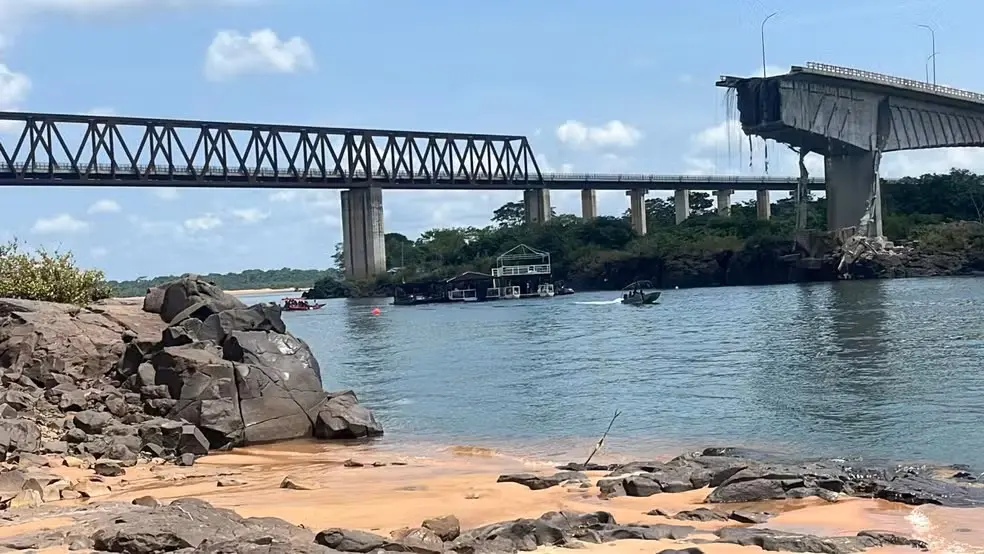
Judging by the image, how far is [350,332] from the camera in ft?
258

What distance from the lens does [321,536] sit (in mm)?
10969

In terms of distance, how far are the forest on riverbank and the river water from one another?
199ft

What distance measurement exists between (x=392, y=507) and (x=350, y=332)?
63831 mm

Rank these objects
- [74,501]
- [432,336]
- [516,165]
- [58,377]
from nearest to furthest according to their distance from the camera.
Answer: [74,501], [58,377], [432,336], [516,165]

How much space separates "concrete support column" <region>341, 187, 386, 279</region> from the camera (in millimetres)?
151750

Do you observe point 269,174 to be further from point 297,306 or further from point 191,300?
point 191,300

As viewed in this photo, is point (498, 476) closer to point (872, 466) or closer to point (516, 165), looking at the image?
point (872, 466)

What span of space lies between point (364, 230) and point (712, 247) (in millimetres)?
50724

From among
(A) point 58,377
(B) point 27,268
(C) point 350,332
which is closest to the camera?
(A) point 58,377

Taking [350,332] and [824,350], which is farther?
[350,332]

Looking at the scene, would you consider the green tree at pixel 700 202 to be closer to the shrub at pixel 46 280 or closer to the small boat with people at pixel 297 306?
the small boat with people at pixel 297 306

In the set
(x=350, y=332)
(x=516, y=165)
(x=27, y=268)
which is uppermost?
(x=516, y=165)

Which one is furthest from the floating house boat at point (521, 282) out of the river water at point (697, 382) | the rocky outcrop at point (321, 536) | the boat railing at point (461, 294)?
the rocky outcrop at point (321, 536)

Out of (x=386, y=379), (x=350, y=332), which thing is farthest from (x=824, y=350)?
(x=350, y=332)
